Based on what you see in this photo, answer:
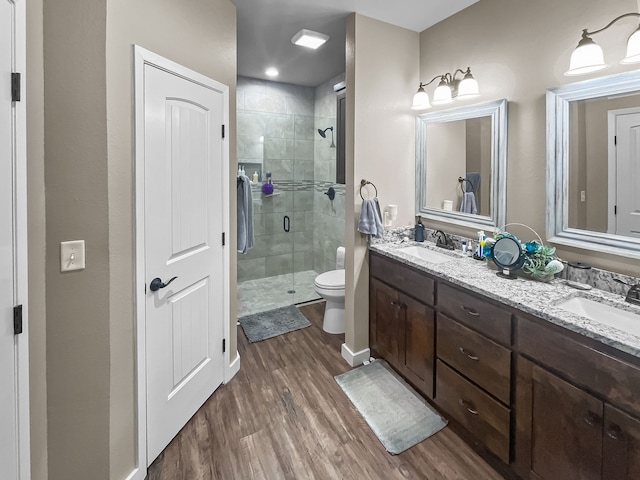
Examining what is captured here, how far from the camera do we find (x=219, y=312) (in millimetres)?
2258

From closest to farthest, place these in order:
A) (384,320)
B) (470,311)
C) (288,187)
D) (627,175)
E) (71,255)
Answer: (71,255) < (627,175) < (470,311) < (384,320) < (288,187)

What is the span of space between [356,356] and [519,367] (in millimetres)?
1318

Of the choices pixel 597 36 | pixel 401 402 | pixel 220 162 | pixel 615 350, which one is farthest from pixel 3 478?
pixel 597 36

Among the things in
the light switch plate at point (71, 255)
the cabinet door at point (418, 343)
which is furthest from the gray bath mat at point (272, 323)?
the light switch plate at point (71, 255)

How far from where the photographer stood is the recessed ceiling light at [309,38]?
2676 millimetres

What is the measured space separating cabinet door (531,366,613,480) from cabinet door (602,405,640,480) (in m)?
0.02

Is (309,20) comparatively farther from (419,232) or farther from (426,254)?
(426,254)

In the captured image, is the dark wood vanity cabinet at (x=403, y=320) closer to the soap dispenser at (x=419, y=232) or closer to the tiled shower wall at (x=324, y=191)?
the soap dispenser at (x=419, y=232)

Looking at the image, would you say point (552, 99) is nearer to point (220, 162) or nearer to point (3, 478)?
point (220, 162)

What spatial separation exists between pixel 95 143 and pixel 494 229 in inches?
87.4

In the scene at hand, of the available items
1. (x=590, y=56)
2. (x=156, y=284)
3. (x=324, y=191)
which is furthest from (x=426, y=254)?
(x=324, y=191)

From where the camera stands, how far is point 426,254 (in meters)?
2.55

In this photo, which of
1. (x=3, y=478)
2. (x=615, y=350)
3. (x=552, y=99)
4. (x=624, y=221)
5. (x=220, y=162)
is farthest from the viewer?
(x=220, y=162)

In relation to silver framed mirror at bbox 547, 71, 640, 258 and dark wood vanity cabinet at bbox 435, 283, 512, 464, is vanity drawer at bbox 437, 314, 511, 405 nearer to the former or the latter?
dark wood vanity cabinet at bbox 435, 283, 512, 464
